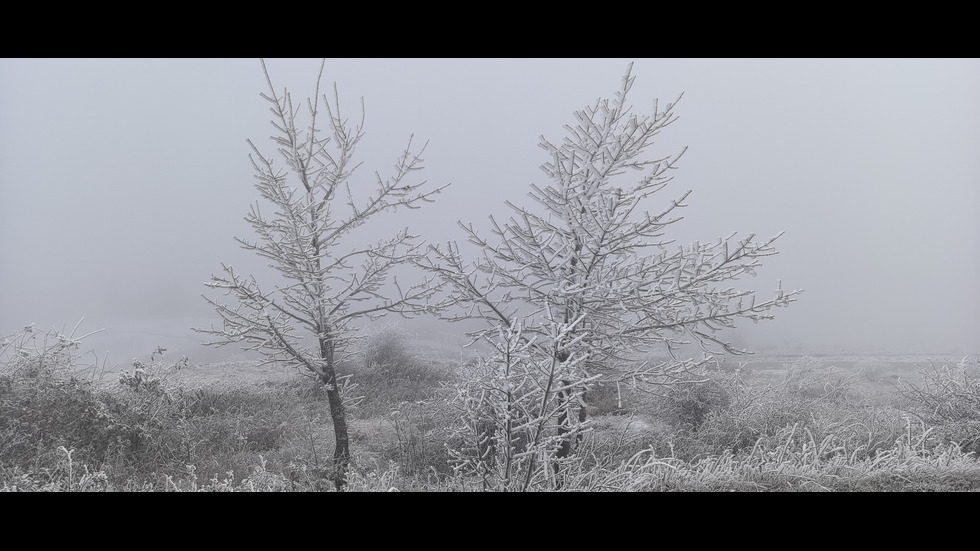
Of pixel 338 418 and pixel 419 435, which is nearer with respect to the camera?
pixel 338 418

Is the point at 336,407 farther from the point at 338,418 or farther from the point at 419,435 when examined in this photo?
the point at 419,435

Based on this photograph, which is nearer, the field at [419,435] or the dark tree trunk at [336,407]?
the field at [419,435]

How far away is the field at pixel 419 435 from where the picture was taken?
4.75 meters

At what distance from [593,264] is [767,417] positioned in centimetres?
383

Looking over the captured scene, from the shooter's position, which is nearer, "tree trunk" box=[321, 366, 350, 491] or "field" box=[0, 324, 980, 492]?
"field" box=[0, 324, 980, 492]

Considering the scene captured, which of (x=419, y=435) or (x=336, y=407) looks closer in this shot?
(x=336, y=407)

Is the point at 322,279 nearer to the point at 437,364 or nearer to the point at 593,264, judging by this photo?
the point at 593,264

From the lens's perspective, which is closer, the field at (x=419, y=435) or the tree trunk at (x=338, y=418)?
the field at (x=419, y=435)

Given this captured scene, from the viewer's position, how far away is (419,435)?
22.5ft

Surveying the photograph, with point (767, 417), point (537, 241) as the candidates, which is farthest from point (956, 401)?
point (537, 241)

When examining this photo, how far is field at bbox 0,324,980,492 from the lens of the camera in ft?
15.6

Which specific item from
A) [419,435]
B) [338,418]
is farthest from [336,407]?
[419,435]

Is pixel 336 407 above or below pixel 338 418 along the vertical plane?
above

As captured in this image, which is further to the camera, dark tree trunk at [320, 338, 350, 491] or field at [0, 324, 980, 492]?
dark tree trunk at [320, 338, 350, 491]
